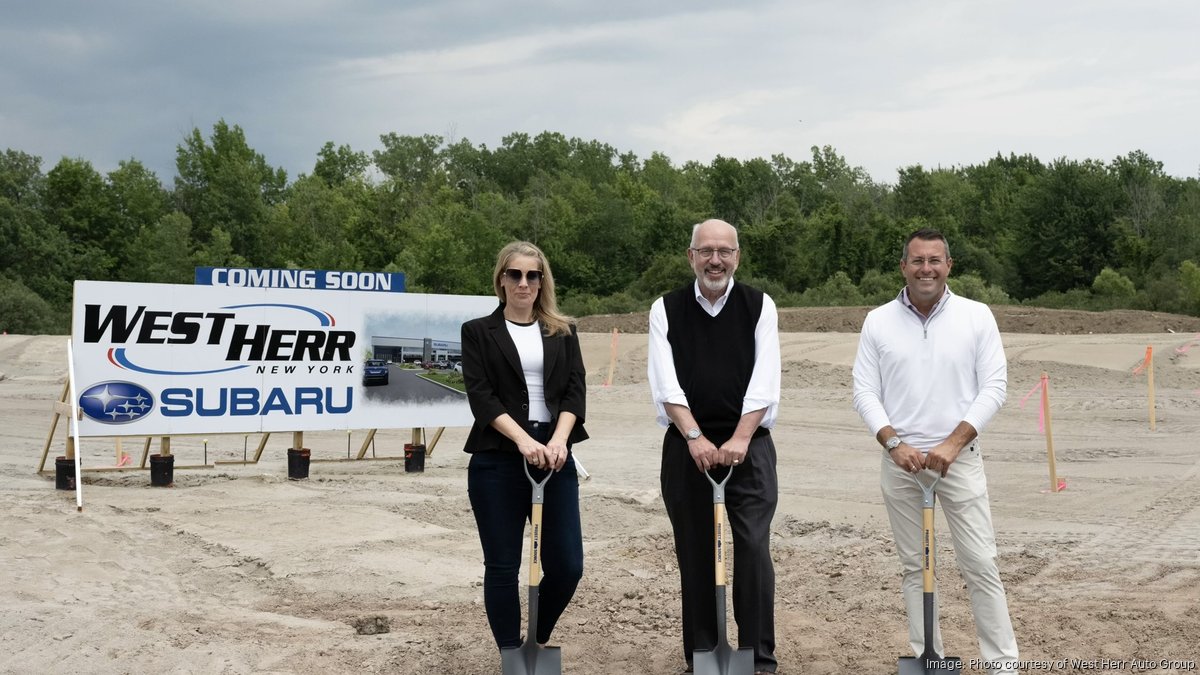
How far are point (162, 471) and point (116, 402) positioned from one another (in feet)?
2.88

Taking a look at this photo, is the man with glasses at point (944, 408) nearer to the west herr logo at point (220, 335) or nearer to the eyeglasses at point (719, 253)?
the eyeglasses at point (719, 253)

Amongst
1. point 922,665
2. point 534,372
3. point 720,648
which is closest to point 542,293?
point 534,372

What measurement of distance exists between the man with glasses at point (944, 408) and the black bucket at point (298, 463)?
8.90 metres

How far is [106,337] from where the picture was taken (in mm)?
12000

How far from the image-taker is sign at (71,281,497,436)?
12.0 m

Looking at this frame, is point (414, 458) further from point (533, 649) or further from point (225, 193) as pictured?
point (225, 193)

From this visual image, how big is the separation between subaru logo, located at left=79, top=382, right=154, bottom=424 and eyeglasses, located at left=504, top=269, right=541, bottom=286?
8.19 meters

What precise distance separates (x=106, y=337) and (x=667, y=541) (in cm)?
643

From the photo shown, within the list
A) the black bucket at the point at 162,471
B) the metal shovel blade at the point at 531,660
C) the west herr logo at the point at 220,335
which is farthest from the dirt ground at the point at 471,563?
the west herr logo at the point at 220,335

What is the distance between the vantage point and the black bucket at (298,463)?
42.1 feet

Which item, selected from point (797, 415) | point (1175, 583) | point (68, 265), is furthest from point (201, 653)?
point (68, 265)

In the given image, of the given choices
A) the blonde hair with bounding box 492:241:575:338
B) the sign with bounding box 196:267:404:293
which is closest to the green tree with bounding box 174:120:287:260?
the sign with bounding box 196:267:404:293

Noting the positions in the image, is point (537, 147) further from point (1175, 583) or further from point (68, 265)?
point (1175, 583)

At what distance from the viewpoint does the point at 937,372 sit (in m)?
5.02
